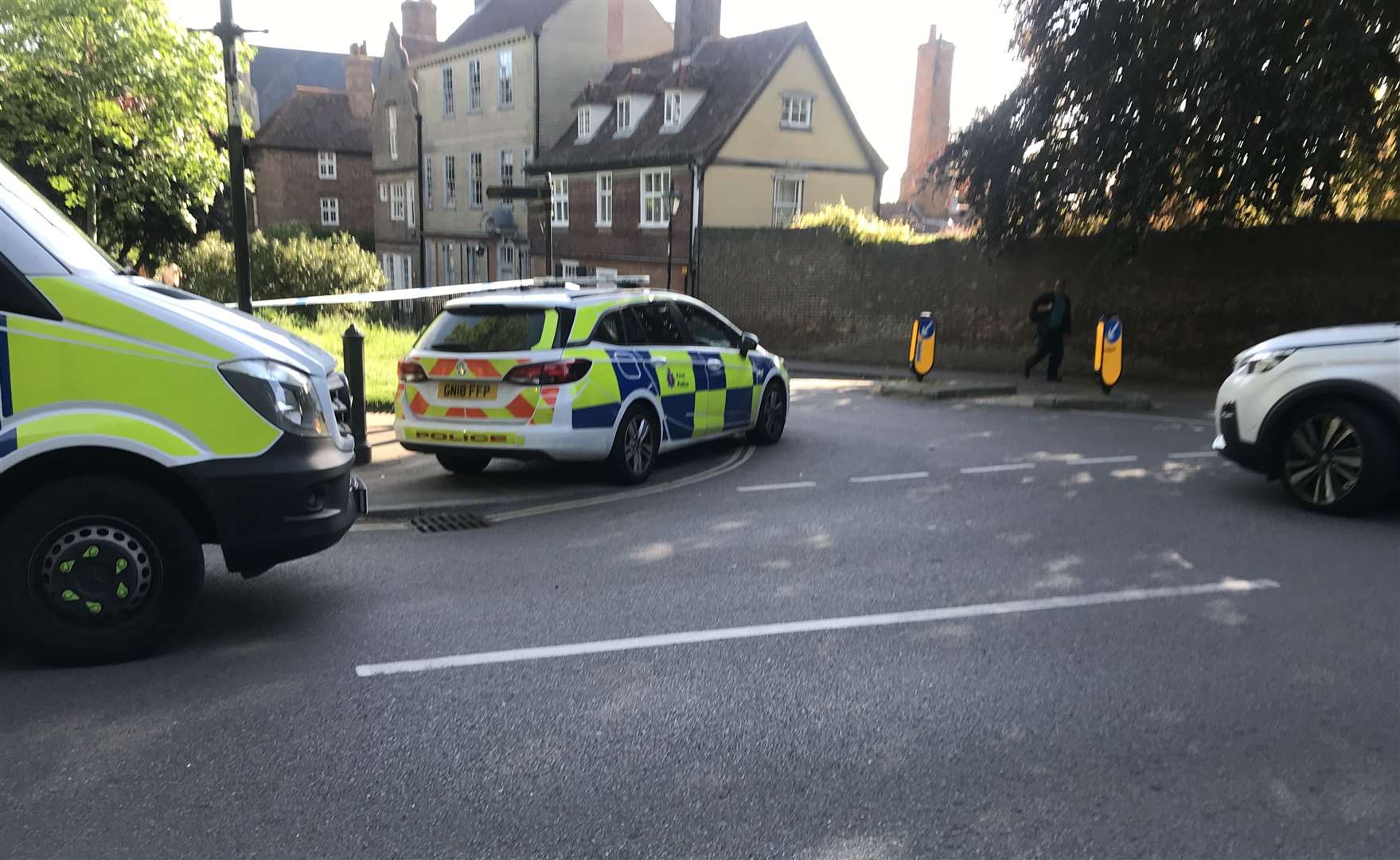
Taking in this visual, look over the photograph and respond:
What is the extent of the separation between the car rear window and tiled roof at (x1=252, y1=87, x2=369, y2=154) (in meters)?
49.6

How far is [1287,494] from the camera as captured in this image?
8.00m

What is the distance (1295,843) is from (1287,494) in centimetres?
552

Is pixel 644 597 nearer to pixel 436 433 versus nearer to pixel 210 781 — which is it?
pixel 210 781

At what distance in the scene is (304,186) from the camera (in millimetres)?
53594

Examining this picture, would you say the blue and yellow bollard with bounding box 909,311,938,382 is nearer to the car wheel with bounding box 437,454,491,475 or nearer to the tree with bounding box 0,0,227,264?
the car wheel with bounding box 437,454,491,475

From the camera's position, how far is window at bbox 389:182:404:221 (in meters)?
44.5

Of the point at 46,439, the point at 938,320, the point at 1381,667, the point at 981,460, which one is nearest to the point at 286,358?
the point at 46,439

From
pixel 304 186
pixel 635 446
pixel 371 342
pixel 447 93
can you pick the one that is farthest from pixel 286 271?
pixel 304 186

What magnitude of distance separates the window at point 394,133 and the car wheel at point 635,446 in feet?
128

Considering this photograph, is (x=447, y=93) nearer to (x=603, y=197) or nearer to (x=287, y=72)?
(x=603, y=197)

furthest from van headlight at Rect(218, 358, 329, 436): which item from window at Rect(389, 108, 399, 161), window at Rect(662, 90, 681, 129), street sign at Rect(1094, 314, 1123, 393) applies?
window at Rect(389, 108, 399, 161)

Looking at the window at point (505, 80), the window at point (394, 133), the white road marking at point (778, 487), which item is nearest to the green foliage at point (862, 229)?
the white road marking at point (778, 487)

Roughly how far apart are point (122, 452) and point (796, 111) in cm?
2886

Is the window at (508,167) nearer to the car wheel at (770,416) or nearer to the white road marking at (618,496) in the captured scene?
the car wheel at (770,416)
